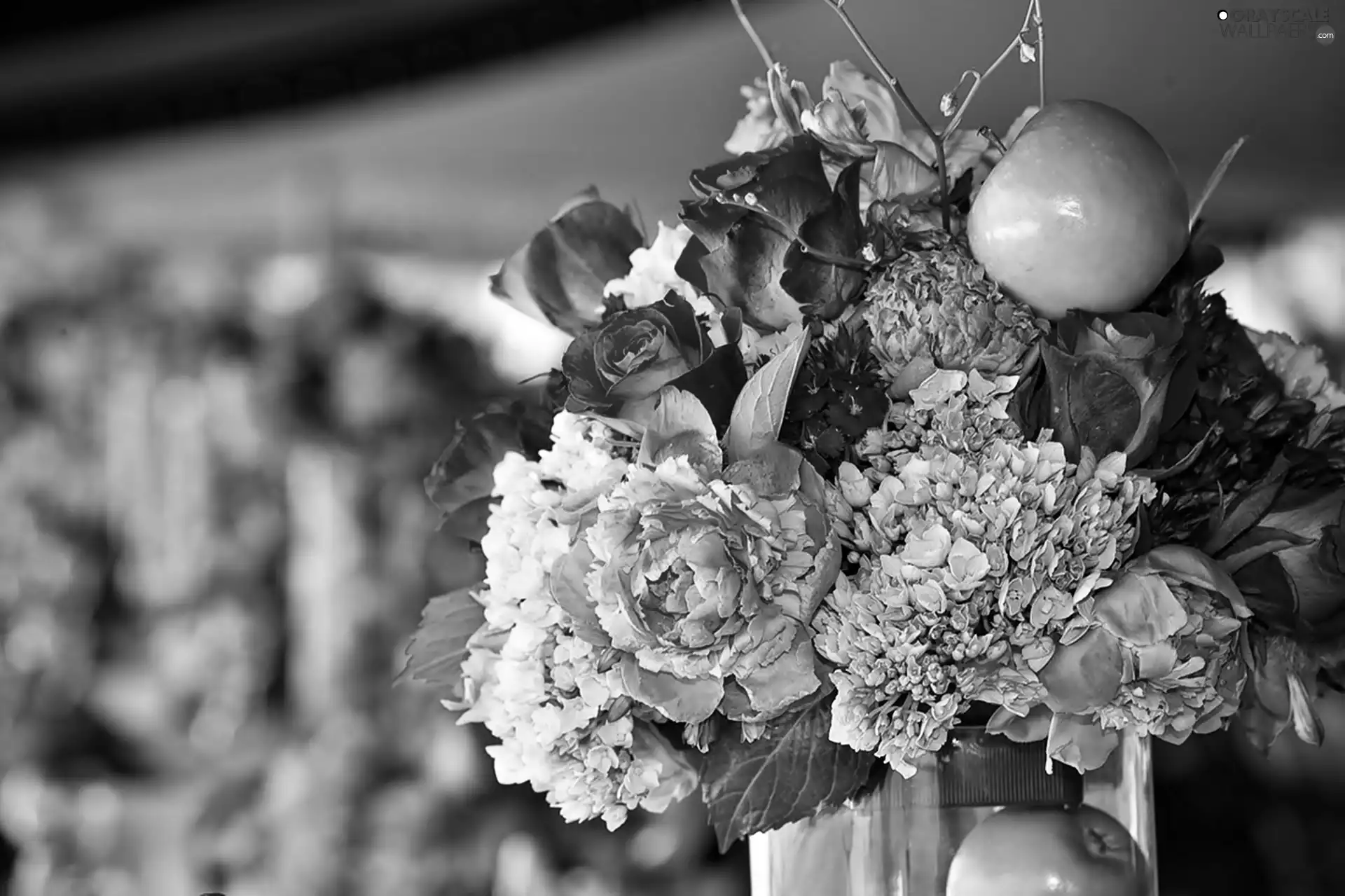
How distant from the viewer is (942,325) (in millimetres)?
568

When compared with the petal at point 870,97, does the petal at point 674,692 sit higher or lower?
lower

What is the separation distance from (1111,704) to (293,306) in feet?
8.44

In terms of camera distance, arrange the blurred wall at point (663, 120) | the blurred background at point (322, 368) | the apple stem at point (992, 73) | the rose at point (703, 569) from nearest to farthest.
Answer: the rose at point (703, 569) → the apple stem at point (992, 73) → the blurred wall at point (663, 120) → the blurred background at point (322, 368)

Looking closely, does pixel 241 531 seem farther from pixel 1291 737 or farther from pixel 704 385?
pixel 704 385

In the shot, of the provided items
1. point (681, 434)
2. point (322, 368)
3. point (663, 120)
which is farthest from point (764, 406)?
point (663, 120)

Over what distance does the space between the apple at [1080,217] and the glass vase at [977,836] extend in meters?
0.19

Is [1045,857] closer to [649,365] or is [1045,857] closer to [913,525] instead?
[913,525]

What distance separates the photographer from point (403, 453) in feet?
7.64

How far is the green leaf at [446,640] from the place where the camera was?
0.67 m

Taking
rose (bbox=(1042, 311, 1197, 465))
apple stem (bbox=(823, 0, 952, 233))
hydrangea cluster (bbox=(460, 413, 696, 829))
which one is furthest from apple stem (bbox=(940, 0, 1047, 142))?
hydrangea cluster (bbox=(460, 413, 696, 829))

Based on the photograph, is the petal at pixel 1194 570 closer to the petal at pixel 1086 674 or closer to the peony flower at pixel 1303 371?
the petal at pixel 1086 674

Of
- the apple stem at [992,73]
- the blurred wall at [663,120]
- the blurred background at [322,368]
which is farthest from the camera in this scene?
the blurred background at [322,368]

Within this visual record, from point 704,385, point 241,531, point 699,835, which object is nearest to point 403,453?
point 241,531

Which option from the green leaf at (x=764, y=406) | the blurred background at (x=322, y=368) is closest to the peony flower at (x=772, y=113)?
the green leaf at (x=764, y=406)
